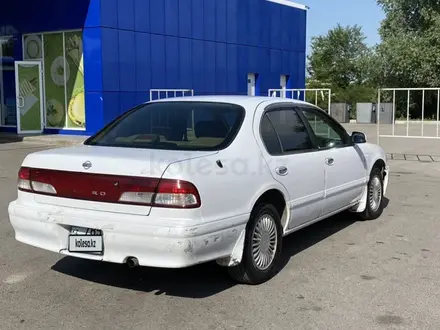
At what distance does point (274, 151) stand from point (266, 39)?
20783 mm

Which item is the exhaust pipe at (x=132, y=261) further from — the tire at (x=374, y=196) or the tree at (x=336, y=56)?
the tree at (x=336, y=56)

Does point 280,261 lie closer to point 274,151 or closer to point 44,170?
point 274,151

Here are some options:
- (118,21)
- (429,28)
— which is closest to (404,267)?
(118,21)

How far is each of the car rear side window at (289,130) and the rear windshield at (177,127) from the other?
0.43m

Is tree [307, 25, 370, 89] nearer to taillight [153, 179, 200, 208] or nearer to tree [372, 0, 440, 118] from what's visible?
tree [372, 0, 440, 118]

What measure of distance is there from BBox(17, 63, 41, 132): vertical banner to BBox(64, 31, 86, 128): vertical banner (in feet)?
4.67

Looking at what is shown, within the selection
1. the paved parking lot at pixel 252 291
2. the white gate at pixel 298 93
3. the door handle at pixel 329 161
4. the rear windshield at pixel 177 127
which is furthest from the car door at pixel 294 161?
the white gate at pixel 298 93

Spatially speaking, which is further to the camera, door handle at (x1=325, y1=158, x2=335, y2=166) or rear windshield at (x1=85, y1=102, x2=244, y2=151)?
door handle at (x1=325, y1=158, x2=335, y2=166)

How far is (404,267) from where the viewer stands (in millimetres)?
5270

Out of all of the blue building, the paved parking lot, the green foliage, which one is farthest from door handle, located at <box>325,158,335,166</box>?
the green foliage

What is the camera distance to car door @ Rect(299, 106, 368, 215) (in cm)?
579

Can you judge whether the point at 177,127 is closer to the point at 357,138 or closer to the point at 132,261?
the point at 132,261

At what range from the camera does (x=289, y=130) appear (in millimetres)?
5383

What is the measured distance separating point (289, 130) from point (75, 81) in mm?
14219
